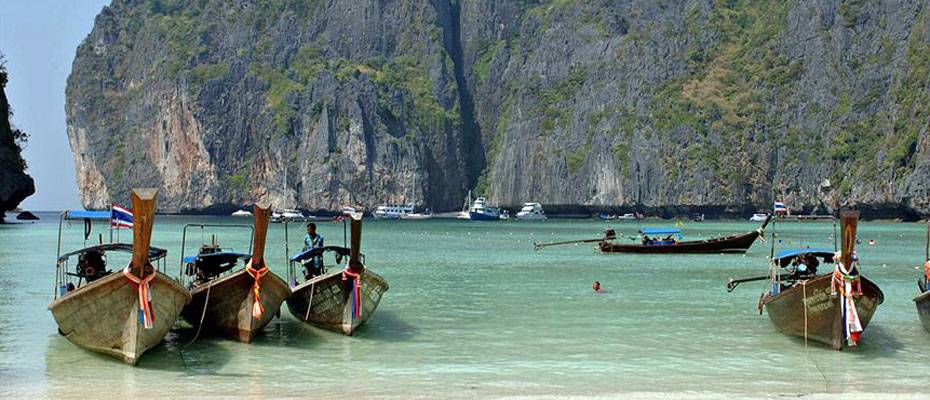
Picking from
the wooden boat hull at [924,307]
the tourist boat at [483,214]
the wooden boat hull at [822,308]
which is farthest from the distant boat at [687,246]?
the tourist boat at [483,214]

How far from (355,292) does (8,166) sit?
81423mm

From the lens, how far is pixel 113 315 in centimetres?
1928

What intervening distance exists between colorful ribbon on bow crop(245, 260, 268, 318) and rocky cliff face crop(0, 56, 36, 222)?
80214 millimetres

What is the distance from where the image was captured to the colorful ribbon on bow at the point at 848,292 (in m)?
20.5

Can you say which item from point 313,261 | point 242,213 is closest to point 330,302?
point 313,261

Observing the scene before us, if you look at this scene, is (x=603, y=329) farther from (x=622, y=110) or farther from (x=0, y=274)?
(x=622, y=110)

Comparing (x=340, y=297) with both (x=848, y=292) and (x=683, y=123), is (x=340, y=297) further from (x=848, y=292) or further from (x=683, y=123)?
(x=683, y=123)

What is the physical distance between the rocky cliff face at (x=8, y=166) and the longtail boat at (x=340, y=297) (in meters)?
78.6

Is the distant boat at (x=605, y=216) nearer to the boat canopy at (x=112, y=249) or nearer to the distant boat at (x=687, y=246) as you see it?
the distant boat at (x=687, y=246)

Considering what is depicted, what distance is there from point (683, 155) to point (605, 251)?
109028 mm

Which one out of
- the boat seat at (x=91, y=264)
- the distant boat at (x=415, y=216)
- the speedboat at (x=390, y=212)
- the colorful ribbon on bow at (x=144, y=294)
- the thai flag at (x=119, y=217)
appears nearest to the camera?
the colorful ribbon on bow at (x=144, y=294)

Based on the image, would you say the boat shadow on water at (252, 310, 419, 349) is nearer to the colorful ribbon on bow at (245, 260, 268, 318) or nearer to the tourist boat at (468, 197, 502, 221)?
the colorful ribbon on bow at (245, 260, 268, 318)

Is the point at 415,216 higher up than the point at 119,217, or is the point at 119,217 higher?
the point at 119,217

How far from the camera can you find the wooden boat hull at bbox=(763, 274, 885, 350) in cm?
2130
